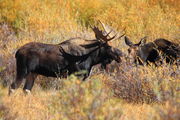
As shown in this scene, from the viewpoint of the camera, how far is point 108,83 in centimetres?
1247

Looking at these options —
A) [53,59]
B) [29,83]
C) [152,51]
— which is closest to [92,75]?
[53,59]

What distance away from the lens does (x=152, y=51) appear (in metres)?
15.8

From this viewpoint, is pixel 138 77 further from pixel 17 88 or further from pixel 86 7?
pixel 86 7

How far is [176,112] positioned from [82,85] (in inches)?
49.7

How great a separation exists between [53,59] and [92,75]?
5.84 ft

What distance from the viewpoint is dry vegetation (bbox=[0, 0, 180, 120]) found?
22.7 feet

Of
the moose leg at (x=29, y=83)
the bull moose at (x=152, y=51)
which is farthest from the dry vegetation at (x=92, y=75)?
the bull moose at (x=152, y=51)

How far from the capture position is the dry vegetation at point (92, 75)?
22.7ft

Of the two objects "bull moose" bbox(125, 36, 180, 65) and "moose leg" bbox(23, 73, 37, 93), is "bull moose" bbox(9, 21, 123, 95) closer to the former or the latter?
"moose leg" bbox(23, 73, 37, 93)

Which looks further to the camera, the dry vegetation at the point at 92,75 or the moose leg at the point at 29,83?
the moose leg at the point at 29,83

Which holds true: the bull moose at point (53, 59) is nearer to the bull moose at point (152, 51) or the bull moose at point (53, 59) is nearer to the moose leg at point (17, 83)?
the moose leg at point (17, 83)

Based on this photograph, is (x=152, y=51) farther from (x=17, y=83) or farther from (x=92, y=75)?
(x=17, y=83)

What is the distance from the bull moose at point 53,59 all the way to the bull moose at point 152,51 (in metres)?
2.14

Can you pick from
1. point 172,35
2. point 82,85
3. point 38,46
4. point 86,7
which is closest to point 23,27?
point 86,7
